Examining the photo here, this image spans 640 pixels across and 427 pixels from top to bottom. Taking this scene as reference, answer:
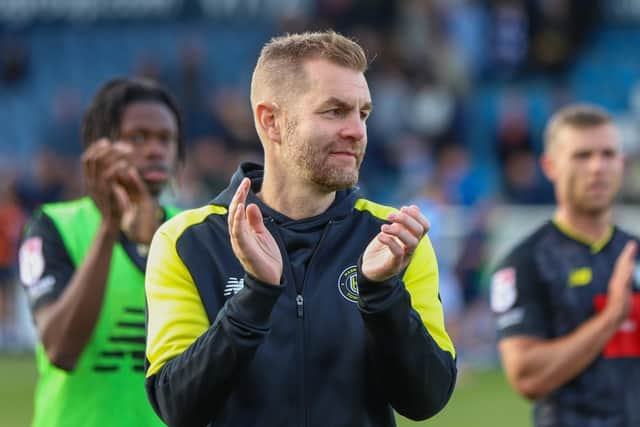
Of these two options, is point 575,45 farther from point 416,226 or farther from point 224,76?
point 416,226

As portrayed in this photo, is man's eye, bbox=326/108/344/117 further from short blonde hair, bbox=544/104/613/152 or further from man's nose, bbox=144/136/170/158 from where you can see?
short blonde hair, bbox=544/104/613/152

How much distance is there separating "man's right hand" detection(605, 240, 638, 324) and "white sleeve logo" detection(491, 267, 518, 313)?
1.33 feet

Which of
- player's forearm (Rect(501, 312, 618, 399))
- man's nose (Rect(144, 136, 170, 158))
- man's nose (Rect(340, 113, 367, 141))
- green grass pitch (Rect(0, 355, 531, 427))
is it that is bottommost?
green grass pitch (Rect(0, 355, 531, 427))

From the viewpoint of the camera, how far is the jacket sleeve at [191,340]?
11.7 ft

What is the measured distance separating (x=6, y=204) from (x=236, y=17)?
4972 mm

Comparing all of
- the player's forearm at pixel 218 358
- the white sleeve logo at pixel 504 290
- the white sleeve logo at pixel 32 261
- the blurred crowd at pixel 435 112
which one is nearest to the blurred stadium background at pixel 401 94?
the blurred crowd at pixel 435 112

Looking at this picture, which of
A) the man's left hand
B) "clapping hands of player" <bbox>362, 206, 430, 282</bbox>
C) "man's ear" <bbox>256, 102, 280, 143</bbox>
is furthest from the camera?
the man's left hand

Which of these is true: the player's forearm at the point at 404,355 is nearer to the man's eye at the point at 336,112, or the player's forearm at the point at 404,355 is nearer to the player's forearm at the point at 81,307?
the man's eye at the point at 336,112

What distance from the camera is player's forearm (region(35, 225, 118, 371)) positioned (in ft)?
16.3

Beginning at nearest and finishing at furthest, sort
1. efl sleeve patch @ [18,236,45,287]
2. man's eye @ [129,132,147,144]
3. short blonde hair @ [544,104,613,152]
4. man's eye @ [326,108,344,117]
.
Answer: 1. man's eye @ [326,108,344,117]
2. efl sleeve patch @ [18,236,45,287]
3. man's eye @ [129,132,147,144]
4. short blonde hair @ [544,104,613,152]

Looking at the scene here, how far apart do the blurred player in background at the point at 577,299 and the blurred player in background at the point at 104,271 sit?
1545 millimetres

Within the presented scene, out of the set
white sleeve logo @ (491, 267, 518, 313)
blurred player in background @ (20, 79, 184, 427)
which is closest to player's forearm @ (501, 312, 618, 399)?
white sleeve logo @ (491, 267, 518, 313)

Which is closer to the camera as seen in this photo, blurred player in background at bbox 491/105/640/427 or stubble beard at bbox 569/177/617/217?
blurred player in background at bbox 491/105/640/427

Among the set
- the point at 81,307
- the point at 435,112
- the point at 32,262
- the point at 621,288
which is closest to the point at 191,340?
the point at 81,307
